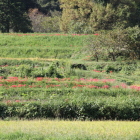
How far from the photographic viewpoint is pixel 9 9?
43344 millimetres

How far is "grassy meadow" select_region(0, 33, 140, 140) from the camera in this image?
7434mm

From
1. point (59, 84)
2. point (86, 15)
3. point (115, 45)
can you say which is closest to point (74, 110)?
point (59, 84)

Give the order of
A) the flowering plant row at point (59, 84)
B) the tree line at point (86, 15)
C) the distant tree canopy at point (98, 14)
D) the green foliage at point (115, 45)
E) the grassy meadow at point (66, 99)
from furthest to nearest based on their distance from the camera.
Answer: the tree line at point (86, 15)
the distant tree canopy at point (98, 14)
the green foliage at point (115, 45)
the flowering plant row at point (59, 84)
the grassy meadow at point (66, 99)

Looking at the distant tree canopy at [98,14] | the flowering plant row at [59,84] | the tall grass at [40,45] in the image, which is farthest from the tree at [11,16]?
the flowering plant row at [59,84]

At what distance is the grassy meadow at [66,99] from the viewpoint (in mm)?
7434

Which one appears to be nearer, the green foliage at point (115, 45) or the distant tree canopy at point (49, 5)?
the green foliage at point (115, 45)

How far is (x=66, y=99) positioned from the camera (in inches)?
497

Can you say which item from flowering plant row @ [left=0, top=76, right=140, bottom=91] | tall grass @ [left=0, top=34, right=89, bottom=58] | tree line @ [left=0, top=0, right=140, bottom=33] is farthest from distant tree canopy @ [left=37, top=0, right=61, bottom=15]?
flowering plant row @ [left=0, top=76, right=140, bottom=91]

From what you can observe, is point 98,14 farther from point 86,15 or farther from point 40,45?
point 40,45

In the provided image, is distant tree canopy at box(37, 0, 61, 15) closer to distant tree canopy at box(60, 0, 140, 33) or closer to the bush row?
distant tree canopy at box(60, 0, 140, 33)

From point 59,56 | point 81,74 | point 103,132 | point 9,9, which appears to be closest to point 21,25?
point 9,9

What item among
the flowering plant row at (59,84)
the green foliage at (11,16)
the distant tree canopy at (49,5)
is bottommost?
the flowering plant row at (59,84)

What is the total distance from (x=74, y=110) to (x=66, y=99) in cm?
88

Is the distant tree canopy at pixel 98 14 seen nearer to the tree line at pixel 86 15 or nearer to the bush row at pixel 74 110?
the tree line at pixel 86 15
